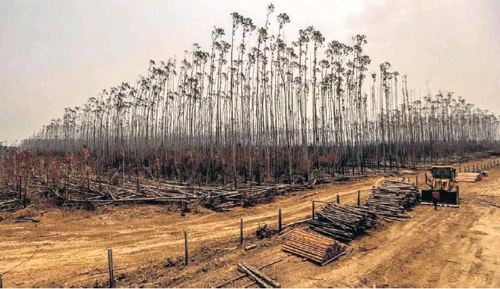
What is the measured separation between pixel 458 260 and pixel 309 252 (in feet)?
13.1

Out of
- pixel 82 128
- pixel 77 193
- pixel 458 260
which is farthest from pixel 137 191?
pixel 82 128

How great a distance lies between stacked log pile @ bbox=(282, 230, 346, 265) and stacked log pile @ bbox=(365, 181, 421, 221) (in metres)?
4.46

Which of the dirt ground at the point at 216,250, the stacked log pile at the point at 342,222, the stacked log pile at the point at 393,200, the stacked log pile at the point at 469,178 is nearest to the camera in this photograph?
the dirt ground at the point at 216,250

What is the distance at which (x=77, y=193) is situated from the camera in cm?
1443

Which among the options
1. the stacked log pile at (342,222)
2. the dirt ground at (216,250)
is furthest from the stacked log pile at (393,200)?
the stacked log pile at (342,222)

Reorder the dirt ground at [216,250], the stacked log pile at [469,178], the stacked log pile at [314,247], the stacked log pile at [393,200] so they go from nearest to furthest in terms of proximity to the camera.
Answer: the dirt ground at [216,250] < the stacked log pile at [314,247] < the stacked log pile at [393,200] < the stacked log pile at [469,178]

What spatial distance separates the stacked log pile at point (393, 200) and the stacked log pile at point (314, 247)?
14.6 ft

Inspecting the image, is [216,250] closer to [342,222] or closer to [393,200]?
[342,222]

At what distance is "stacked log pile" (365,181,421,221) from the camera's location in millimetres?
12134

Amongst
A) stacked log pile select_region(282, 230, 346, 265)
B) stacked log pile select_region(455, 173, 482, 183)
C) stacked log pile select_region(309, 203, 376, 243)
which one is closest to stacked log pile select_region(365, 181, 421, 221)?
stacked log pile select_region(309, 203, 376, 243)

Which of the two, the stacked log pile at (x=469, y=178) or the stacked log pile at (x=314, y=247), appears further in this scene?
the stacked log pile at (x=469, y=178)

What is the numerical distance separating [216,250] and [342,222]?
4283 mm

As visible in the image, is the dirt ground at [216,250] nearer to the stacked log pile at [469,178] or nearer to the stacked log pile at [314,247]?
the stacked log pile at [314,247]

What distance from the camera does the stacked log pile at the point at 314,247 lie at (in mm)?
7711
